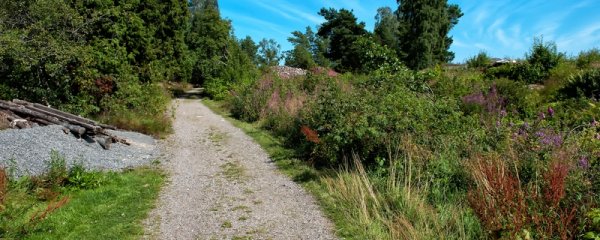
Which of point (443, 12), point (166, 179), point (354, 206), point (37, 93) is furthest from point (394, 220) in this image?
point (443, 12)

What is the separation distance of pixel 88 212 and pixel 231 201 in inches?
82.7

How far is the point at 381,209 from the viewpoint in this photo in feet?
19.3

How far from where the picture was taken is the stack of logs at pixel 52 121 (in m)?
10.5

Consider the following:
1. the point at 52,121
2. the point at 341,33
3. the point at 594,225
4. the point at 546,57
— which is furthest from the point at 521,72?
the point at 341,33

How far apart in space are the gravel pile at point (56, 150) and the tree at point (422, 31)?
32.4 meters

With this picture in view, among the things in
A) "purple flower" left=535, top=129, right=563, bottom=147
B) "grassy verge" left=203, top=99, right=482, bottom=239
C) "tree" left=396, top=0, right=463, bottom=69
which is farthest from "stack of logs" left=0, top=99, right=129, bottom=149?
"tree" left=396, top=0, right=463, bottom=69

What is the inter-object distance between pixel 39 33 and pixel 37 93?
5.99 ft

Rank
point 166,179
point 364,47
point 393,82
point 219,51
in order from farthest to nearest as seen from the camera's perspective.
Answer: point 219,51 → point 364,47 → point 393,82 → point 166,179

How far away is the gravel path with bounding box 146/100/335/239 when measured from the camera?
5602 mm

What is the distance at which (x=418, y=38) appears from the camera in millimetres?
40188

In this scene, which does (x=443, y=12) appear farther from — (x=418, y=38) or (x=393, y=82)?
(x=393, y=82)

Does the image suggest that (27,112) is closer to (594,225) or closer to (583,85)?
(594,225)

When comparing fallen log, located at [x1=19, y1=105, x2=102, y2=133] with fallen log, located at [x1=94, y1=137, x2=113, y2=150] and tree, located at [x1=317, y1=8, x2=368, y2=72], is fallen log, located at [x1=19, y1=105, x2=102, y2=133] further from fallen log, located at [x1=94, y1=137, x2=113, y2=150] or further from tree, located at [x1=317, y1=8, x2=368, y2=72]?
tree, located at [x1=317, y1=8, x2=368, y2=72]

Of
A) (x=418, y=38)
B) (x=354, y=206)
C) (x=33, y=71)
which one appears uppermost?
(x=418, y=38)
